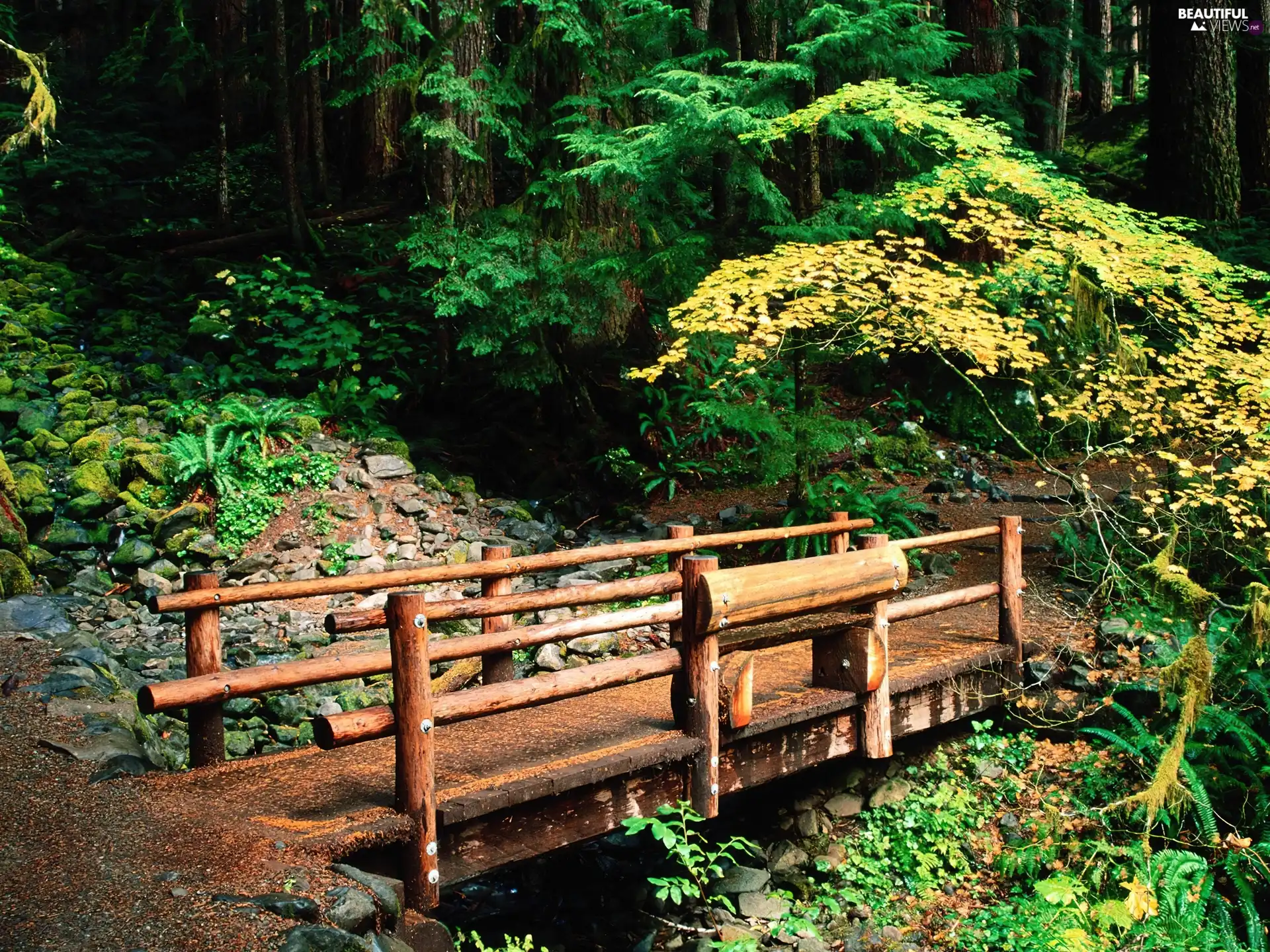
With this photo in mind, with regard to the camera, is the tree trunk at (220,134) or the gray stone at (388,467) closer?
the gray stone at (388,467)

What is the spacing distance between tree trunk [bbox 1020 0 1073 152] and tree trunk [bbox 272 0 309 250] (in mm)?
12375

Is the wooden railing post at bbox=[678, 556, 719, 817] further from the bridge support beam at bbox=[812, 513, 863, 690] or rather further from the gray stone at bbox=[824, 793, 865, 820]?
the gray stone at bbox=[824, 793, 865, 820]

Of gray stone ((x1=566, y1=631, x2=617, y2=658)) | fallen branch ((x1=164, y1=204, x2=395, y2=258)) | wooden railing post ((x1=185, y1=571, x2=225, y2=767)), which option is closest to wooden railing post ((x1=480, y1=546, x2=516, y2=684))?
wooden railing post ((x1=185, y1=571, x2=225, y2=767))

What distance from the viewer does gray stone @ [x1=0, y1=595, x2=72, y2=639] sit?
7426 mm

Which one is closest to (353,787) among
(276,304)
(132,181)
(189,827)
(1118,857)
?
(189,827)

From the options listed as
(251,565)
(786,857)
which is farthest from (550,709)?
(251,565)

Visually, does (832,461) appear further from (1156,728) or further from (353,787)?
(353,787)

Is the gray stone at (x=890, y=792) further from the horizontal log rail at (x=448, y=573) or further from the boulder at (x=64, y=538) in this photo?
the boulder at (x=64, y=538)

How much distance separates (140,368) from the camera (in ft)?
40.4

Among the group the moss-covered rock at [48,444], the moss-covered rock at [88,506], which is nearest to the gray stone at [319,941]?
the moss-covered rock at [88,506]

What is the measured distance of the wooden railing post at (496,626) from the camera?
615 centimetres

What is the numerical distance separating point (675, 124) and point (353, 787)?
692 cm

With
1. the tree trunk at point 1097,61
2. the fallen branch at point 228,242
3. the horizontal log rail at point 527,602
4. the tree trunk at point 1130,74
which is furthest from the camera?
the tree trunk at point 1130,74

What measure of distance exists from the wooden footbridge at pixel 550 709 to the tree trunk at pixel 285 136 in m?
11.3
